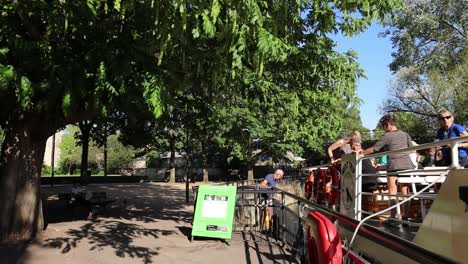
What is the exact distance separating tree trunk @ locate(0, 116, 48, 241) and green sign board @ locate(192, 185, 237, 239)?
3.61m

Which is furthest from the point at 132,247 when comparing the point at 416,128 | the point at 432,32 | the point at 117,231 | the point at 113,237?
the point at 416,128

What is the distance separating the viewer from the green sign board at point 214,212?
37.7 feet

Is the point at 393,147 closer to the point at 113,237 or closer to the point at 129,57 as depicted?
the point at 129,57

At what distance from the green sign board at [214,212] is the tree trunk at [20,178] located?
A: 361 centimetres

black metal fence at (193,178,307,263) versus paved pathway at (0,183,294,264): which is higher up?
black metal fence at (193,178,307,263)

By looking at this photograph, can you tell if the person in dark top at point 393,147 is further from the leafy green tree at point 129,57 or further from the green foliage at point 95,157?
→ the green foliage at point 95,157

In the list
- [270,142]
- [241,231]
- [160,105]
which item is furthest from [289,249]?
[270,142]

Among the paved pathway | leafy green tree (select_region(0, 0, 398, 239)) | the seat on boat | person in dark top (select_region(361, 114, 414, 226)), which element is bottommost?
the paved pathway

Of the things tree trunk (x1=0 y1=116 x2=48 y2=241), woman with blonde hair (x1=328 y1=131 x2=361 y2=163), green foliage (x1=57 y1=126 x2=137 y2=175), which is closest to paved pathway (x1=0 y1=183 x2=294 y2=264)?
tree trunk (x1=0 y1=116 x2=48 y2=241)

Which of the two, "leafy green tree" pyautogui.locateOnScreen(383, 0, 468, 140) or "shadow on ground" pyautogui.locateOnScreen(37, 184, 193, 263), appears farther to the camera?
"leafy green tree" pyautogui.locateOnScreen(383, 0, 468, 140)

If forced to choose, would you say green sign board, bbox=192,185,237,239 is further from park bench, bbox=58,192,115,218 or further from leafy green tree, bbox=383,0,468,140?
leafy green tree, bbox=383,0,468,140

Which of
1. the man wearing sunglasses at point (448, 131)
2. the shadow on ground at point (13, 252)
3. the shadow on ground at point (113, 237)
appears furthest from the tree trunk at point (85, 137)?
the man wearing sunglasses at point (448, 131)

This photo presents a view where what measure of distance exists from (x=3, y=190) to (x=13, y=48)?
12.4 feet

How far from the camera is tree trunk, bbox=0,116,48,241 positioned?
34.7 ft
